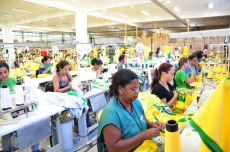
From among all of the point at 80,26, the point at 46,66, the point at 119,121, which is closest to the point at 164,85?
the point at 119,121

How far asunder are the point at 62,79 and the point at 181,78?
84.6 inches

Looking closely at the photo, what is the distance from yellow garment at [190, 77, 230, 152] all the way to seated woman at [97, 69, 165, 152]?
2.62 feet

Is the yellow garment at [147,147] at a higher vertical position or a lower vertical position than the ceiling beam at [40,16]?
lower

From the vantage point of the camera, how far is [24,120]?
2230mm

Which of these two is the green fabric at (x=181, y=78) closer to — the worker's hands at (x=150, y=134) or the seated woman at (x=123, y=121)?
the seated woman at (x=123, y=121)

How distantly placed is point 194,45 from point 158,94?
Answer: 9.12 meters

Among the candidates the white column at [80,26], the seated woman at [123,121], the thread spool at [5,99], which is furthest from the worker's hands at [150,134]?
the white column at [80,26]

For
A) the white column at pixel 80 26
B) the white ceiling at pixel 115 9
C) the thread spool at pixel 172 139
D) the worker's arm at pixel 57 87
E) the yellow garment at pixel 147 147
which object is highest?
the white ceiling at pixel 115 9

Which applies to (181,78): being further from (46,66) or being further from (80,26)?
(80,26)

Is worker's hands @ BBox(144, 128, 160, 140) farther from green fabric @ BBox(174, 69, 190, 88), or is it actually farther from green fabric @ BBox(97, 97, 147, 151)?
green fabric @ BBox(174, 69, 190, 88)

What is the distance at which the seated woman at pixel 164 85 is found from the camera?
99.0 inches

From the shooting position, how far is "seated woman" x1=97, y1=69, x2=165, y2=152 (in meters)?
1.33

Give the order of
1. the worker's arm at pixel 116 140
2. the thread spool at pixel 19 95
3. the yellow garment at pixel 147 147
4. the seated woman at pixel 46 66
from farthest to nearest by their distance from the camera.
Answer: the seated woman at pixel 46 66 < the thread spool at pixel 19 95 < the yellow garment at pixel 147 147 < the worker's arm at pixel 116 140

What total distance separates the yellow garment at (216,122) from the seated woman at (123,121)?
0.80 m
